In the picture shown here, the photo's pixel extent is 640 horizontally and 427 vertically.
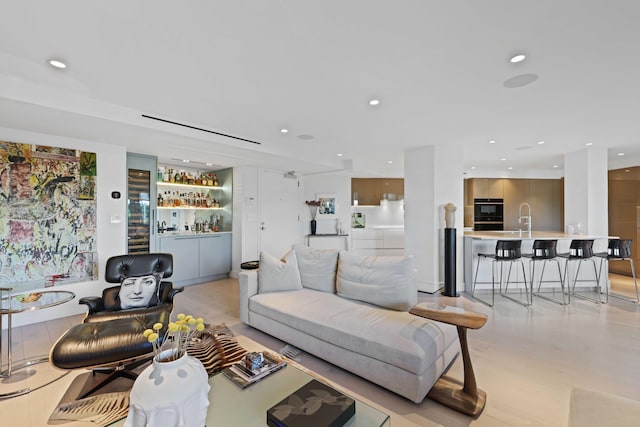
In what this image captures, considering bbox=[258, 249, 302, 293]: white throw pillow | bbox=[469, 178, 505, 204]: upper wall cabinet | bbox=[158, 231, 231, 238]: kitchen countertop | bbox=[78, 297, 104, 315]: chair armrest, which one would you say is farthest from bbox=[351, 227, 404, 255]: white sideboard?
bbox=[78, 297, 104, 315]: chair armrest

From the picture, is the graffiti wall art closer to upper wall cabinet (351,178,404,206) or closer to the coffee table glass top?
the coffee table glass top

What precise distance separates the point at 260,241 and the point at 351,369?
4.07m

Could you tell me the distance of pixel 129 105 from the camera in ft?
9.56

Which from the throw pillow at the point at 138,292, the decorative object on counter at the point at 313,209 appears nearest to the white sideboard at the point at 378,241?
the decorative object on counter at the point at 313,209

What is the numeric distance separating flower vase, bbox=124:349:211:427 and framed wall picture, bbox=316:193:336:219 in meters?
6.13

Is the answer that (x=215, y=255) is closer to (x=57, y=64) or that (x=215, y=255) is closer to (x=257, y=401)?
(x=57, y=64)

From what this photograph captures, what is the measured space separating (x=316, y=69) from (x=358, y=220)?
597cm

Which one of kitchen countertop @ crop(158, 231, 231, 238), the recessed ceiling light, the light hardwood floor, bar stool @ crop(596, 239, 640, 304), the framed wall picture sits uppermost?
the recessed ceiling light

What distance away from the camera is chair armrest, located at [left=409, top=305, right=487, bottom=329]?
1.84 meters

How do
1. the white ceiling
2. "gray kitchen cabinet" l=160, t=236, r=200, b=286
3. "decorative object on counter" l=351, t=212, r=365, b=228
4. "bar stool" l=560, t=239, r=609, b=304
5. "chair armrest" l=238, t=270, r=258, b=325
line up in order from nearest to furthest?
the white ceiling → "chair armrest" l=238, t=270, r=258, b=325 → "bar stool" l=560, t=239, r=609, b=304 → "gray kitchen cabinet" l=160, t=236, r=200, b=286 → "decorative object on counter" l=351, t=212, r=365, b=228

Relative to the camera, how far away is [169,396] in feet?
3.70

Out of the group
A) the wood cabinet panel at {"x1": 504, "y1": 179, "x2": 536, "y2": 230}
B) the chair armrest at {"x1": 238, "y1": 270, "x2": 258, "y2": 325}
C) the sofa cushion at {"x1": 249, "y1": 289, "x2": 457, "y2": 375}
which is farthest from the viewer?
the wood cabinet panel at {"x1": 504, "y1": 179, "x2": 536, "y2": 230}

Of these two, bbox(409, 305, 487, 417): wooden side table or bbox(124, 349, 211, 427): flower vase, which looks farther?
bbox(409, 305, 487, 417): wooden side table

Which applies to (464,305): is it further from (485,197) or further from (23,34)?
(23,34)
